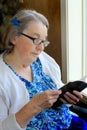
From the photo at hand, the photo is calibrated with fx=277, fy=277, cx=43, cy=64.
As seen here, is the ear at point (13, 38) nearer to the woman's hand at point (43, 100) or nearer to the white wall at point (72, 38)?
the woman's hand at point (43, 100)

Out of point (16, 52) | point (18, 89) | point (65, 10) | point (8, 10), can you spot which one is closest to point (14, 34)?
point (16, 52)

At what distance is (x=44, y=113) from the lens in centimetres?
145

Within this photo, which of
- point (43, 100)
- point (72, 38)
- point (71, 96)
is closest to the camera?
point (43, 100)

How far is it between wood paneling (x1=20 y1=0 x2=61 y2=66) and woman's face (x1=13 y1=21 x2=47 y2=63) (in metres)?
0.90

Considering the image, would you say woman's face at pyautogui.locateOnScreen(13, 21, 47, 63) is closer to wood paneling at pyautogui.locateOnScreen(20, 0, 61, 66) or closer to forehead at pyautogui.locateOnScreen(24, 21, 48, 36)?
forehead at pyautogui.locateOnScreen(24, 21, 48, 36)

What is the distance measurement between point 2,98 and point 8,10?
1340 mm

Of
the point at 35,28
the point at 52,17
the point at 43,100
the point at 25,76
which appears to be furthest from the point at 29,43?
the point at 52,17

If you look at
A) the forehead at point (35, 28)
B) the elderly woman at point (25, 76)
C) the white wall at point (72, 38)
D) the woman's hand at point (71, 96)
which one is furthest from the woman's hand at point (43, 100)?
the white wall at point (72, 38)

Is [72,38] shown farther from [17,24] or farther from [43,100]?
[43,100]

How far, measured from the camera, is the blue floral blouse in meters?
1.41

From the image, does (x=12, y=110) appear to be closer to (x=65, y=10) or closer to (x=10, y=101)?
(x=10, y=101)

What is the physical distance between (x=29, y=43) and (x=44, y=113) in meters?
0.37

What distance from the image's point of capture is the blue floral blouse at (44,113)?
4.64ft

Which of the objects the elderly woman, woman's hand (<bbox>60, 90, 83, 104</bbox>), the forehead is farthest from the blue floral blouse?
the forehead
